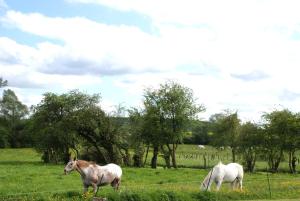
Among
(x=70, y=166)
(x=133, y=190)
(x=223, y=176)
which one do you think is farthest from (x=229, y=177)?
(x=70, y=166)

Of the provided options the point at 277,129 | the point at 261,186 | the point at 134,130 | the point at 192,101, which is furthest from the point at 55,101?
the point at 261,186

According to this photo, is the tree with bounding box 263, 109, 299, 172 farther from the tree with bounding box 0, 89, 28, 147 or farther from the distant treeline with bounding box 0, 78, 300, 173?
the tree with bounding box 0, 89, 28, 147

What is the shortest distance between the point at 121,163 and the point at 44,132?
9.77 m

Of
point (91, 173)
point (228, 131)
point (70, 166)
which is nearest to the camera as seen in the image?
point (70, 166)

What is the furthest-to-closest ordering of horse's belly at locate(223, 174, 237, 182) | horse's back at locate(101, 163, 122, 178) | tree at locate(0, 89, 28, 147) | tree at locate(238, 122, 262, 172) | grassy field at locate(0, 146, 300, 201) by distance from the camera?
tree at locate(0, 89, 28, 147) < tree at locate(238, 122, 262, 172) < horse's belly at locate(223, 174, 237, 182) < horse's back at locate(101, 163, 122, 178) < grassy field at locate(0, 146, 300, 201)

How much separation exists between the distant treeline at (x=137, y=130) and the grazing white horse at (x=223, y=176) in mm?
26400

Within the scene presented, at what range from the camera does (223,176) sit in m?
30.3

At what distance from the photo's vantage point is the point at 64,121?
192ft

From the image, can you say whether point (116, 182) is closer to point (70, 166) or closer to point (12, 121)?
point (70, 166)

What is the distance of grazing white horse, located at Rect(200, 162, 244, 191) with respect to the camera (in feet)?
95.7

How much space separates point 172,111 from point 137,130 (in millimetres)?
4729

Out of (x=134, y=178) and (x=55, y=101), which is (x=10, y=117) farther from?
(x=134, y=178)

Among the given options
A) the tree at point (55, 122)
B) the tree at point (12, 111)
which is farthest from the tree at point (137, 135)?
the tree at point (12, 111)

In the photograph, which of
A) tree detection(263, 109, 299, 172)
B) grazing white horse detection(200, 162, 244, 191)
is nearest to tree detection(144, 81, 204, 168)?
tree detection(263, 109, 299, 172)
